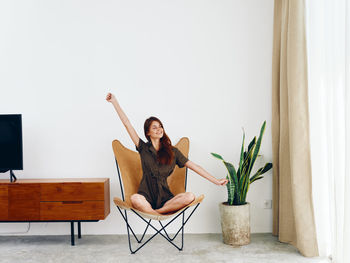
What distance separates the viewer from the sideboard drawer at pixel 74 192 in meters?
3.17

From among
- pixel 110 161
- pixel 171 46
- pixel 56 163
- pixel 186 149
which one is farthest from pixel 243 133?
pixel 56 163

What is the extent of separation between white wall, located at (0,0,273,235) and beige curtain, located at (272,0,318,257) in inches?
6.6

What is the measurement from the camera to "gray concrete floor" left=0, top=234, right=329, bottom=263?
281 cm

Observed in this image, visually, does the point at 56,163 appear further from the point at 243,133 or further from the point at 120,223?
the point at 243,133

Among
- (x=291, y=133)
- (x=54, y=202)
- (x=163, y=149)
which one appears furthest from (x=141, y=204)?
(x=291, y=133)

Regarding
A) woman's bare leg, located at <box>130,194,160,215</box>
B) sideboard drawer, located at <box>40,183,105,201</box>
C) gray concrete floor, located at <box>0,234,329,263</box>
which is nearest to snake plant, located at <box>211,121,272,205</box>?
gray concrete floor, located at <box>0,234,329,263</box>

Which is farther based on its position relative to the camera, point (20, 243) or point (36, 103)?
point (36, 103)

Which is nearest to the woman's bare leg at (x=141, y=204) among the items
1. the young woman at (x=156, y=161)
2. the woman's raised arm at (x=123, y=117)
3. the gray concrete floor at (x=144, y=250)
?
the young woman at (x=156, y=161)

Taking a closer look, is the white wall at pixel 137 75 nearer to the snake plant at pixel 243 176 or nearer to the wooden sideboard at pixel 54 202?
the snake plant at pixel 243 176

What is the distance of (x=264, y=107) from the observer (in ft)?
11.8

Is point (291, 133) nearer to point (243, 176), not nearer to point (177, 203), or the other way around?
point (243, 176)

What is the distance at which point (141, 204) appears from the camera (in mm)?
2844

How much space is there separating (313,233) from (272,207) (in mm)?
778

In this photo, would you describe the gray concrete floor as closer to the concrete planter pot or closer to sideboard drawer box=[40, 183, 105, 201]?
the concrete planter pot
